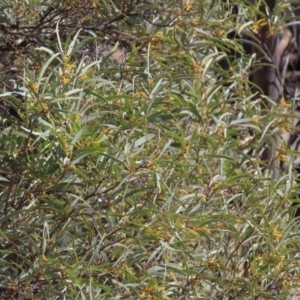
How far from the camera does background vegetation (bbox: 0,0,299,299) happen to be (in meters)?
1.95

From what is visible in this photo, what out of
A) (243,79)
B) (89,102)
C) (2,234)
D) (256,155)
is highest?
(89,102)

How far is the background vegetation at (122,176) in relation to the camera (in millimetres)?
1948

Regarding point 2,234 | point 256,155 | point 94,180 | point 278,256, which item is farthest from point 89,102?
point 256,155

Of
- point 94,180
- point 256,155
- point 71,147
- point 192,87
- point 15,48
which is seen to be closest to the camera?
point 71,147

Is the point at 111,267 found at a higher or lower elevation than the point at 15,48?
lower

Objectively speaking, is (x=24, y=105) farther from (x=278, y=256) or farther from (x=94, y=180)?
(x=278, y=256)

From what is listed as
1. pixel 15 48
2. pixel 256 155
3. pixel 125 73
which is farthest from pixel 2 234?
pixel 256 155

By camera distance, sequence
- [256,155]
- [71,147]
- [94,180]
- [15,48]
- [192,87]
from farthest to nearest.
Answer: [256,155] → [192,87] → [15,48] → [94,180] → [71,147]

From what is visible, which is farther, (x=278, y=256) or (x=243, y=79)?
(x=243, y=79)

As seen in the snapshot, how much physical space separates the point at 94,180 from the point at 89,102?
8.7 inches

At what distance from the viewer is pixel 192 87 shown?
2.44m

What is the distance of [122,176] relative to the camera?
6.60ft

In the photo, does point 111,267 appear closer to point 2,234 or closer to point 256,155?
point 2,234

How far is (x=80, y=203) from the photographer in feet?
6.66
